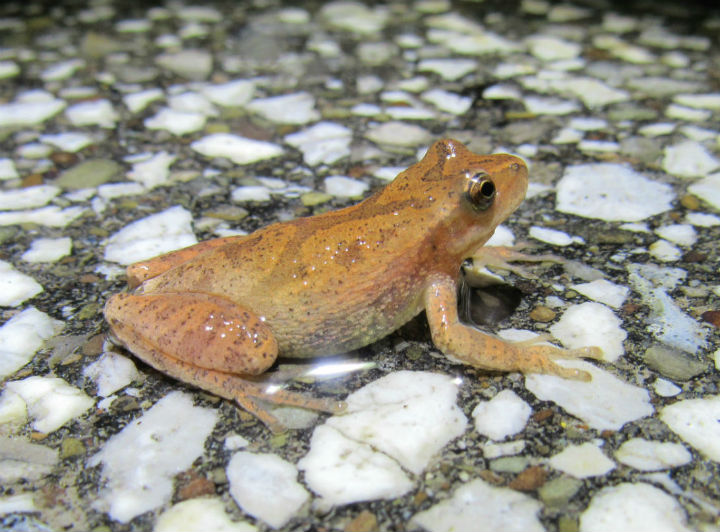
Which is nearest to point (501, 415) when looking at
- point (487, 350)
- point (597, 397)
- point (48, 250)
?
point (487, 350)

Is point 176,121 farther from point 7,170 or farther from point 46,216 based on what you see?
point 46,216

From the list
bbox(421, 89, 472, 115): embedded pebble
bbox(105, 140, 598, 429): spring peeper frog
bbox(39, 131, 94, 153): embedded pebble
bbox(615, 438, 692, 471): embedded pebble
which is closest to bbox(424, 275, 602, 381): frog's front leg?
bbox(105, 140, 598, 429): spring peeper frog

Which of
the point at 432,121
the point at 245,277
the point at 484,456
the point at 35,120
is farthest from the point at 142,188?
the point at 484,456

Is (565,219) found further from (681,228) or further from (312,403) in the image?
(312,403)

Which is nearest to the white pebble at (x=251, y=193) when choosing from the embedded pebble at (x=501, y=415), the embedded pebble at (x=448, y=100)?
the embedded pebble at (x=448, y=100)

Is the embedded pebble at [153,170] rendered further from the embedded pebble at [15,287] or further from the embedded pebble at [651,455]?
the embedded pebble at [651,455]
